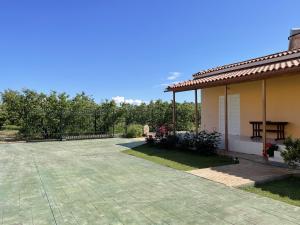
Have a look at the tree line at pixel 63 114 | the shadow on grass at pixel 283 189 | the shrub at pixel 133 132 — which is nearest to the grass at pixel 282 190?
the shadow on grass at pixel 283 189

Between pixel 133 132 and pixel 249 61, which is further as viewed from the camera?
pixel 133 132

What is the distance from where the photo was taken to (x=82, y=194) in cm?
599

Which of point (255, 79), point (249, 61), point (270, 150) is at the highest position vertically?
point (249, 61)

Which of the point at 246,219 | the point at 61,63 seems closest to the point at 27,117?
the point at 61,63

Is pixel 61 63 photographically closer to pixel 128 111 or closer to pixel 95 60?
pixel 95 60

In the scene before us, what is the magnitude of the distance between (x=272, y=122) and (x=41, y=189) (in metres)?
8.24

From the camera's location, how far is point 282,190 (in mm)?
6105

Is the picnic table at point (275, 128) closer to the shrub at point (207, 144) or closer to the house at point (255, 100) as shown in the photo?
the house at point (255, 100)

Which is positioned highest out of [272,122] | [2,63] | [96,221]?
[2,63]

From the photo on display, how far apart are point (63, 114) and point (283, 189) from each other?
14.4 meters

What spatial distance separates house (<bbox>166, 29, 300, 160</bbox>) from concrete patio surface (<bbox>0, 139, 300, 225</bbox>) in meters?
3.89

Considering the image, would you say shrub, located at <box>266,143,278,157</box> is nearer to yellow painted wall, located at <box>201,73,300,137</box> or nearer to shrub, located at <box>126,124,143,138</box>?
yellow painted wall, located at <box>201,73,300,137</box>

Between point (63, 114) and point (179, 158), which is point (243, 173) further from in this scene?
point (63, 114)

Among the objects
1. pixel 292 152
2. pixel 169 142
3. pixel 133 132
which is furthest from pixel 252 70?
pixel 133 132
